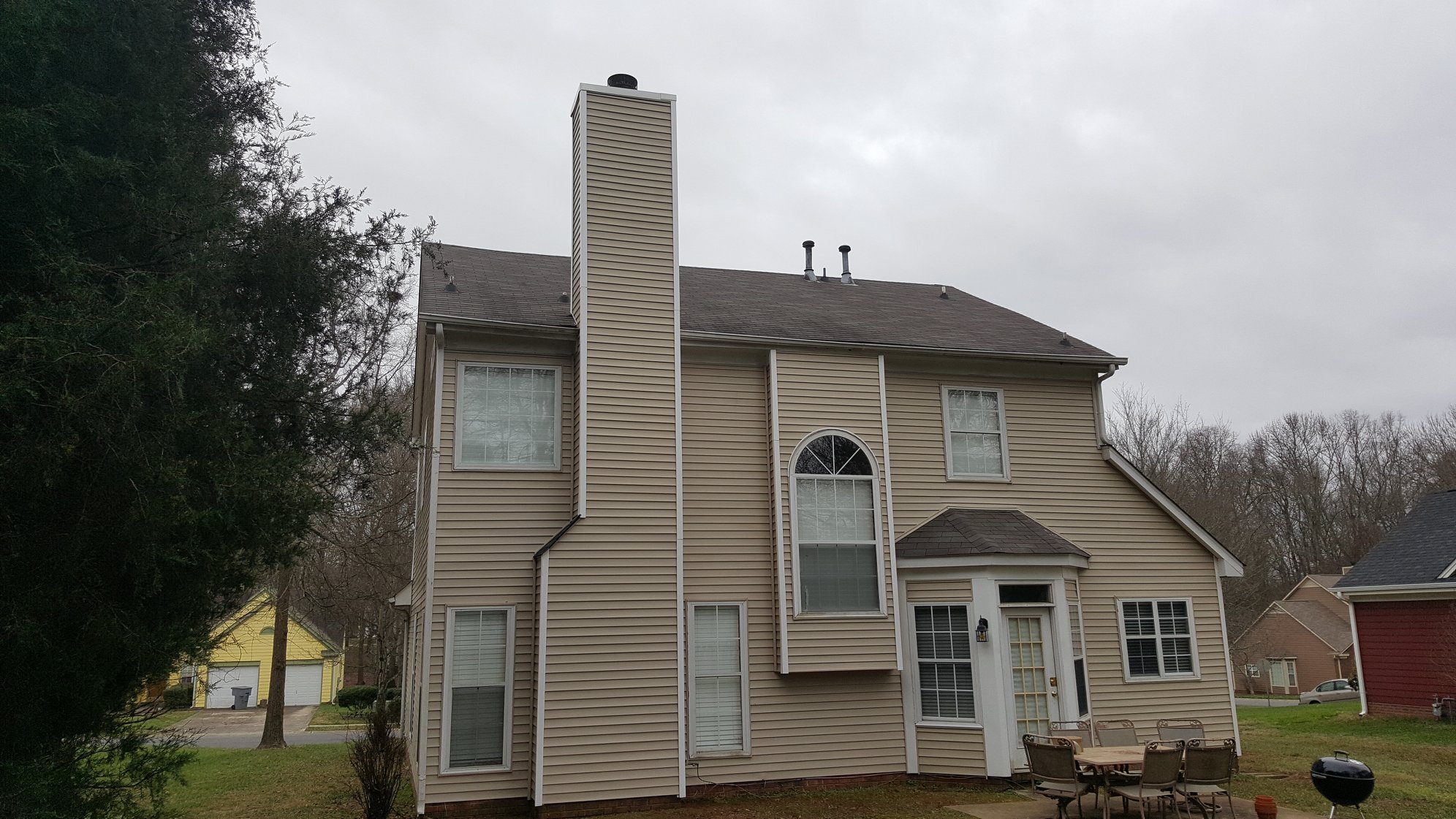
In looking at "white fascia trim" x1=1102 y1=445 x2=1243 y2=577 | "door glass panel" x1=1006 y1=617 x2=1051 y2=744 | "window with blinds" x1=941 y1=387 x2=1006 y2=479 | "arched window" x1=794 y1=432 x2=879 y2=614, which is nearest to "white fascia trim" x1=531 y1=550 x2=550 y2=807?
"arched window" x1=794 y1=432 x2=879 y2=614

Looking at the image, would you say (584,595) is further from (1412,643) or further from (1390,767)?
(1412,643)

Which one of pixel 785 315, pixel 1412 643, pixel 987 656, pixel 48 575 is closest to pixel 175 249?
pixel 48 575

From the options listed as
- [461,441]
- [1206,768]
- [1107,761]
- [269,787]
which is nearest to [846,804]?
[1107,761]

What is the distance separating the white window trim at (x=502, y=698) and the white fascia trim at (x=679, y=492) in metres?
1.85

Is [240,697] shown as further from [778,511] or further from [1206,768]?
[1206,768]

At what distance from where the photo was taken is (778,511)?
1141cm

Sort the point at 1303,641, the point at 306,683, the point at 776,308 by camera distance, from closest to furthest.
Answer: the point at 776,308 < the point at 306,683 < the point at 1303,641

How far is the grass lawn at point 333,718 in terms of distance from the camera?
27.4 meters

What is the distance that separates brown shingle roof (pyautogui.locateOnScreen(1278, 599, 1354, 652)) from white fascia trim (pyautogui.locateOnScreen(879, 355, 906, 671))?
1388 inches

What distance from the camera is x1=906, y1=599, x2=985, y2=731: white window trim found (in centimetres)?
1120

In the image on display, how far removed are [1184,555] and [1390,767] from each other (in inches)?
156

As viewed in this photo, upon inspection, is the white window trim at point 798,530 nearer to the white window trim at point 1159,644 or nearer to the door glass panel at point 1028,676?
the door glass panel at point 1028,676

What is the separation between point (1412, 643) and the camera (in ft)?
60.7

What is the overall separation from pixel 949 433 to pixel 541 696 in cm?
657
